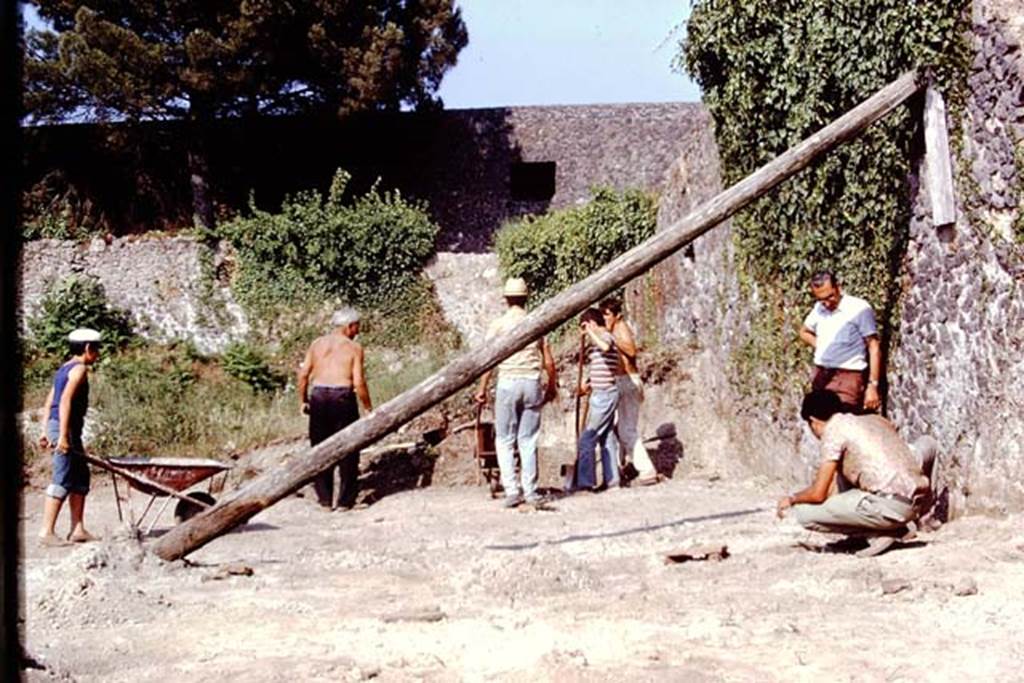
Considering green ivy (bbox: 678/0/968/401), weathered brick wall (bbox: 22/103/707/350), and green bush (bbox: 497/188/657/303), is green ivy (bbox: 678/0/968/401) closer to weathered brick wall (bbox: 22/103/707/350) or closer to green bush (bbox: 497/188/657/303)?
green bush (bbox: 497/188/657/303)

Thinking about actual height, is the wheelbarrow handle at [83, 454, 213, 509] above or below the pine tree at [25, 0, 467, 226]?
below

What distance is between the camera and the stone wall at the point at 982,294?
7.60 m

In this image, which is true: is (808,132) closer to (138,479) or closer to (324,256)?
(138,479)

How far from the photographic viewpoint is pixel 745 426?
40.7 feet

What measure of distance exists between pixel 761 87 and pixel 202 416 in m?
8.75

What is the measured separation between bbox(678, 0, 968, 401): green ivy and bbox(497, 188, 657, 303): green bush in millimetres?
8145

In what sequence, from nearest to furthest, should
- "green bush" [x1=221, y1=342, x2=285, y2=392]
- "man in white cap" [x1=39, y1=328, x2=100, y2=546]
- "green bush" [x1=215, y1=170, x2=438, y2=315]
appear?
"man in white cap" [x1=39, y1=328, x2=100, y2=546], "green bush" [x1=221, y1=342, x2=285, y2=392], "green bush" [x1=215, y1=170, x2=438, y2=315]

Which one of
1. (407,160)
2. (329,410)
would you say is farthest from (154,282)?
(329,410)

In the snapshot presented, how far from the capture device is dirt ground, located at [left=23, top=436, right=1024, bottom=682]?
18.2 feet

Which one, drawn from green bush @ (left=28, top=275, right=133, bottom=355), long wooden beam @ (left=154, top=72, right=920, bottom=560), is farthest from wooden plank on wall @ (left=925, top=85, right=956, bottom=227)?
green bush @ (left=28, top=275, right=133, bottom=355)

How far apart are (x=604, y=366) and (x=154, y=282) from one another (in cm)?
1239

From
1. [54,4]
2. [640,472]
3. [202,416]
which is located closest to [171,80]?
[54,4]

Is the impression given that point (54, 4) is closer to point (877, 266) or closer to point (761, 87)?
point (761, 87)

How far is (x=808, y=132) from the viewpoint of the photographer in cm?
1027
